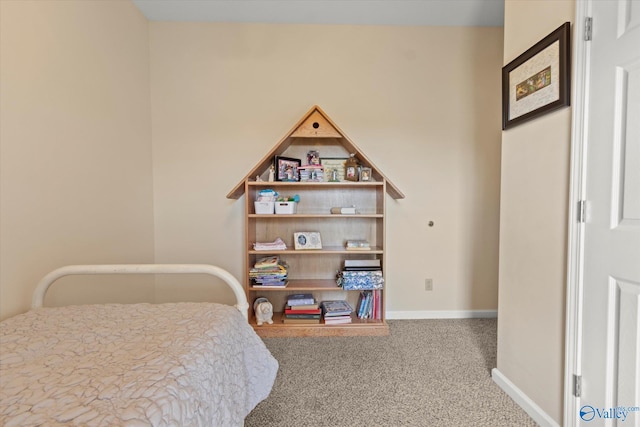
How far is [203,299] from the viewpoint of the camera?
8.51 feet

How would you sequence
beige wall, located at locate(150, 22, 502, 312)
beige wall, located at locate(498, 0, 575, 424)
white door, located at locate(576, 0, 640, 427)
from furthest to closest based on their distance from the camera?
beige wall, located at locate(150, 22, 502, 312)
beige wall, located at locate(498, 0, 575, 424)
white door, located at locate(576, 0, 640, 427)

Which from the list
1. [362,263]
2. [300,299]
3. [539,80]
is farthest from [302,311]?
[539,80]

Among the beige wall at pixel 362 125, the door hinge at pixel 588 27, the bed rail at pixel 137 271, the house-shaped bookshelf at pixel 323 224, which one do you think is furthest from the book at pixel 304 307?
the door hinge at pixel 588 27

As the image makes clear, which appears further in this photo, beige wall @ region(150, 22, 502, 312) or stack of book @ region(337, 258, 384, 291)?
beige wall @ region(150, 22, 502, 312)

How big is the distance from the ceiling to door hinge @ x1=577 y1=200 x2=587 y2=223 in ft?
6.74

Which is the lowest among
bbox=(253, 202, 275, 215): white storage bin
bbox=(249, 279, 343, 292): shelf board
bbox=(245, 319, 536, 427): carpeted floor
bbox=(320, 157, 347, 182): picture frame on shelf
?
bbox=(245, 319, 536, 427): carpeted floor

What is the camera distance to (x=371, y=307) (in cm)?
241

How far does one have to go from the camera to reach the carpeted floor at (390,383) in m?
1.40

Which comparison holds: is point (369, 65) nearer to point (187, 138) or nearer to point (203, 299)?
point (187, 138)

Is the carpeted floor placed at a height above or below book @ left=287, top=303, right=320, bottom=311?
below

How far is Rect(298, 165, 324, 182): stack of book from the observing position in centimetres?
238

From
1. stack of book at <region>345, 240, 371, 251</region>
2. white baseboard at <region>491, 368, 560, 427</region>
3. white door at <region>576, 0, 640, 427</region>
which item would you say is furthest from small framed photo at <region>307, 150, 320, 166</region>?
white baseboard at <region>491, 368, 560, 427</region>

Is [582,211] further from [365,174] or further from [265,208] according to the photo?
[265,208]

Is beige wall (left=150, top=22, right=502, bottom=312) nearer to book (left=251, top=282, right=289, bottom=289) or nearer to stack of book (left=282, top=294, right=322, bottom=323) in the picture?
book (left=251, top=282, right=289, bottom=289)
